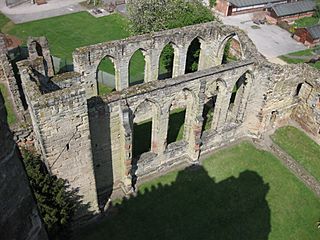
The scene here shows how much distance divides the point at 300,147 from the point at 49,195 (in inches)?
610

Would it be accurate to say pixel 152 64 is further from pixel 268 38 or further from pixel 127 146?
pixel 268 38

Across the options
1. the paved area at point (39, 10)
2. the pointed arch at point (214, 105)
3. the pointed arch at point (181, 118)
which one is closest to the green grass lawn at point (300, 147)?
the pointed arch at point (214, 105)

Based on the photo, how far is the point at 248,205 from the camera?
19641 millimetres

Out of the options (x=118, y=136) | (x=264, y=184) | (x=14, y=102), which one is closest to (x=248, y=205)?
(x=264, y=184)

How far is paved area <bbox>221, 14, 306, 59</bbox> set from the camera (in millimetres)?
35312

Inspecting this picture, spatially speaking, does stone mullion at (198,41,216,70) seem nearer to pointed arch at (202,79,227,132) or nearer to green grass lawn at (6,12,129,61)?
pointed arch at (202,79,227,132)

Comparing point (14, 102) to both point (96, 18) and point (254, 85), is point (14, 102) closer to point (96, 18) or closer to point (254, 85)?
point (254, 85)

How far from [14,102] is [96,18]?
58.4 feet

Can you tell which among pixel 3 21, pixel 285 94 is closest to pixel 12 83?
pixel 285 94

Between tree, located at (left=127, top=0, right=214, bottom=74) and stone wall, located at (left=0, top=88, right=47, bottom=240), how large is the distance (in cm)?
2321

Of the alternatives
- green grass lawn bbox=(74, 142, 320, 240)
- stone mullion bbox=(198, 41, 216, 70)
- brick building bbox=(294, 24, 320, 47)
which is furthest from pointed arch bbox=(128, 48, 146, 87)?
brick building bbox=(294, 24, 320, 47)

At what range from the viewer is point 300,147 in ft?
76.3

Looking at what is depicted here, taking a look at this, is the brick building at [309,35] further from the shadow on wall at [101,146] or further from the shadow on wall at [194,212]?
the shadow on wall at [101,146]

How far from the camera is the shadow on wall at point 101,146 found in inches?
647
